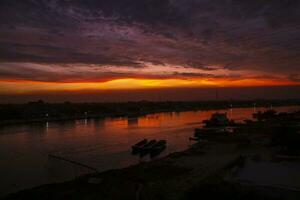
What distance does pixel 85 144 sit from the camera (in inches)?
1316

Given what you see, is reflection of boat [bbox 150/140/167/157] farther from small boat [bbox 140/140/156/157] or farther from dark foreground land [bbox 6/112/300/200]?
dark foreground land [bbox 6/112/300/200]

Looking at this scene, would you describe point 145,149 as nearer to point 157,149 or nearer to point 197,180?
point 157,149

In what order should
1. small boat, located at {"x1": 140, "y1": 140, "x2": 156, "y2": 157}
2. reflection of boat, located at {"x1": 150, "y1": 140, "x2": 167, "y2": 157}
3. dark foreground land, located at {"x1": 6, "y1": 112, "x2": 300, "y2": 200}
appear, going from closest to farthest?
dark foreground land, located at {"x1": 6, "y1": 112, "x2": 300, "y2": 200} → small boat, located at {"x1": 140, "y1": 140, "x2": 156, "y2": 157} → reflection of boat, located at {"x1": 150, "y1": 140, "x2": 167, "y2": 157}

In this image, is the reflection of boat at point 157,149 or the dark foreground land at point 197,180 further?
the reflection of boat at point 157,149

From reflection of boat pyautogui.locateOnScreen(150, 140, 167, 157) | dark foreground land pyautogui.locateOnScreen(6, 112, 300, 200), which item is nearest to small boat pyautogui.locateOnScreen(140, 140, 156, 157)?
reflection of boat pyautogui.locateOnScreen(150, 140, 167, 157)

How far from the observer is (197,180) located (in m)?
15.0

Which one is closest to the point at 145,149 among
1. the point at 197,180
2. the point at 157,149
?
the point at 157,149

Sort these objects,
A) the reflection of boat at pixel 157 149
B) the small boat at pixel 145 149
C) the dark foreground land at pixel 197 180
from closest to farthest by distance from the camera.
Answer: the dark foreground land at pixel 197 180 → the small boat at pixel 145 149 → the reflection of boat at pixel 157 149

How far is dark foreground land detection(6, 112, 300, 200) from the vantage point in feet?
32.7

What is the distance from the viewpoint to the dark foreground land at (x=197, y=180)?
32.7ft

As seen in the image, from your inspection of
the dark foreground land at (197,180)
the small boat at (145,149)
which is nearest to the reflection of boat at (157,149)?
the small boat at (145,149)

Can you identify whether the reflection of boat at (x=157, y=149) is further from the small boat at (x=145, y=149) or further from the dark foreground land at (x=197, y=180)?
the dark foreground land at (x=197, y=180)

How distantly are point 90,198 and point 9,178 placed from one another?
8355 millimetres

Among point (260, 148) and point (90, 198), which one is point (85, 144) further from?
point (90, 198)
